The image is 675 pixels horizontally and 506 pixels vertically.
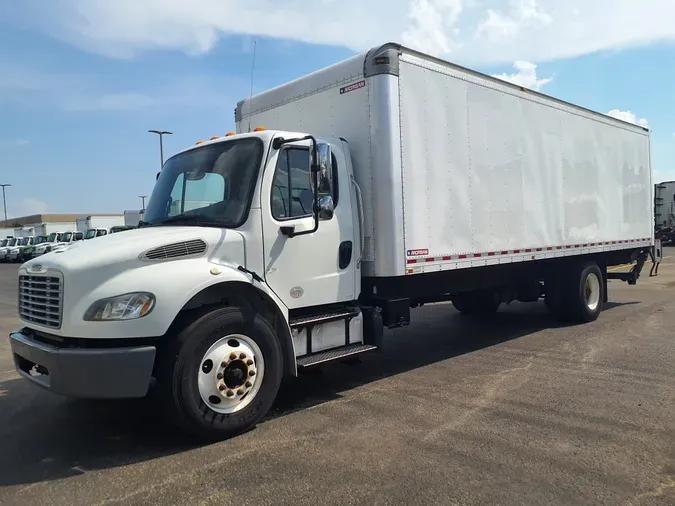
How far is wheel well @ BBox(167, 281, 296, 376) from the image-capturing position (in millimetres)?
4520

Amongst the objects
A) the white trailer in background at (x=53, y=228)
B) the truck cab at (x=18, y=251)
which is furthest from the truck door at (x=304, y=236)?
the white trailer in background at (x=53, y=228)

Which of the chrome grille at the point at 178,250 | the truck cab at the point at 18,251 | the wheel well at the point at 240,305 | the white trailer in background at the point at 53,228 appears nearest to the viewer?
the chrome grille at the point at 178,250

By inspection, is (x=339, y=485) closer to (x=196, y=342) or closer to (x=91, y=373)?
(x=196, y=342)

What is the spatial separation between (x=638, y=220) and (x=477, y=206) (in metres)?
5.72

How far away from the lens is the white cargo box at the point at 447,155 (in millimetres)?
5801

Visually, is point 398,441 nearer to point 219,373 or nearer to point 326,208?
point 219,373

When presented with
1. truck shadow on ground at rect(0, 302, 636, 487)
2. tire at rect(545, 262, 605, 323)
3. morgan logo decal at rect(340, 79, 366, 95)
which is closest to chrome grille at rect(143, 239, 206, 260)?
truck shadow on ground at rect(0, 302, 636, 487)

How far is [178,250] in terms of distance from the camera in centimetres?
452

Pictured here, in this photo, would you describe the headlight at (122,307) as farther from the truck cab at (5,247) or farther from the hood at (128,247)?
the truck cab at (5,247)

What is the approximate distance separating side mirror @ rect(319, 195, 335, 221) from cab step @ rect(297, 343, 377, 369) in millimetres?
1305

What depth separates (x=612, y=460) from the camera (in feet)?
12.9

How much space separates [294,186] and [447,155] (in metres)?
2.12

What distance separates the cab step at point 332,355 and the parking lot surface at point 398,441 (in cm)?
45

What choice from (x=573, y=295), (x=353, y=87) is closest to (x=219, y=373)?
(x=353, y=87)
